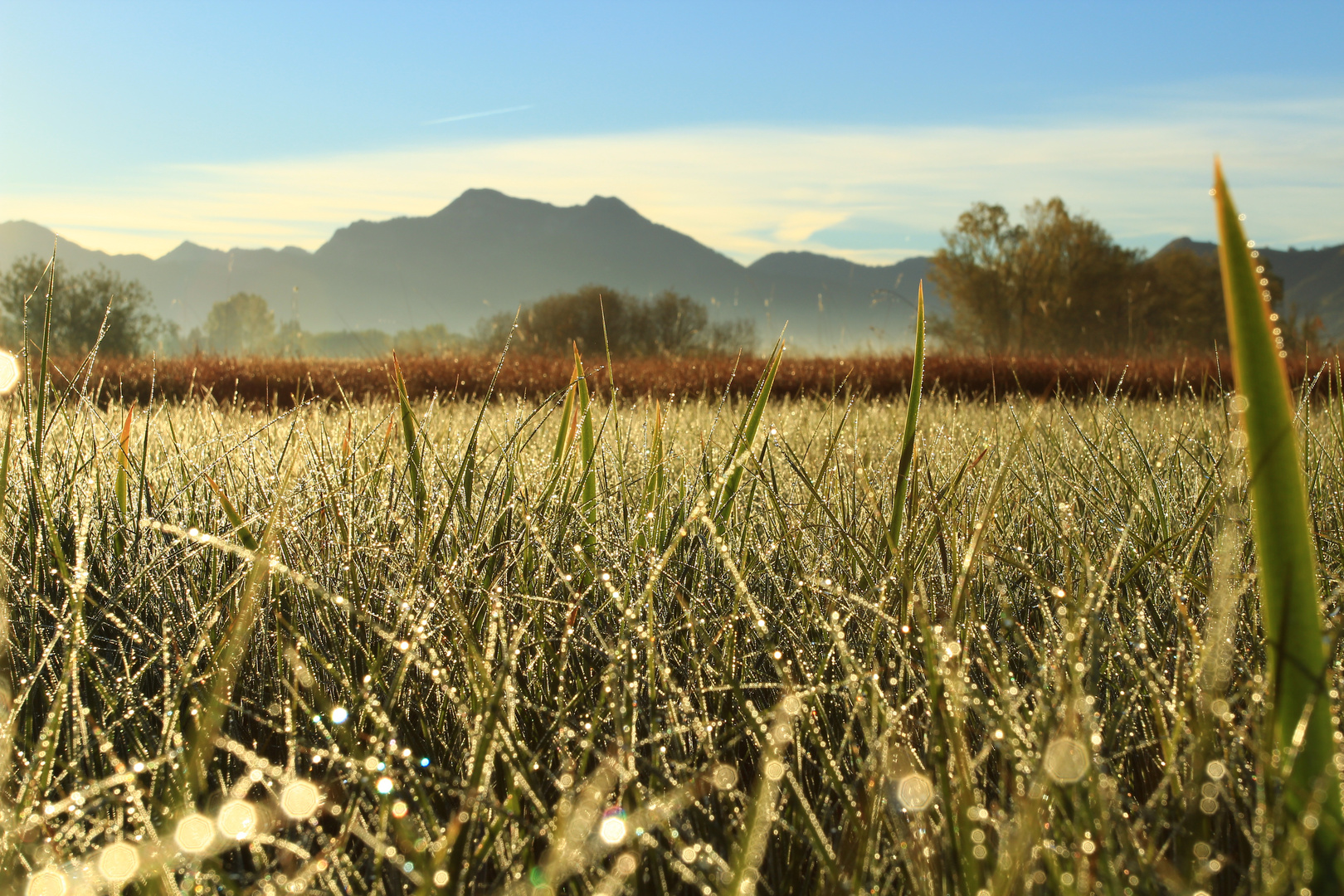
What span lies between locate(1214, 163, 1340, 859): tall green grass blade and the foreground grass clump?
56 millimetres

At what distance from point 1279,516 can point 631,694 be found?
572mm

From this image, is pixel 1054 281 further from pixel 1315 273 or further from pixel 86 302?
pixel 1315 273

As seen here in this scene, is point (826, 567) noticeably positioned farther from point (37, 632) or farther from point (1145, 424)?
point (1145, 424)

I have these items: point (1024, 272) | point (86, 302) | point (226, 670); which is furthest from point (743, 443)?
point (86, 302)

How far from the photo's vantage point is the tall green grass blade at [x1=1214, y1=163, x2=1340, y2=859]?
1.36 feet

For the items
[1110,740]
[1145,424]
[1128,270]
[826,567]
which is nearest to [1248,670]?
[1110,740]

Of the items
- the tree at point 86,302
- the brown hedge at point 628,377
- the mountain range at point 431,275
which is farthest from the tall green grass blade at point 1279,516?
the mountain range at point 431,275

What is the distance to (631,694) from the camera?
2.63 feet

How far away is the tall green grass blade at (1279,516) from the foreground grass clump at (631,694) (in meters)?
0.06

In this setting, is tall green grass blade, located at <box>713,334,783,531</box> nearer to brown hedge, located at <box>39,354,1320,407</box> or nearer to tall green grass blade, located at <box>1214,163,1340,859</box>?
tall green grass blade, located at <box>1214,163,1340,859</box>

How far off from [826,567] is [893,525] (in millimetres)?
180

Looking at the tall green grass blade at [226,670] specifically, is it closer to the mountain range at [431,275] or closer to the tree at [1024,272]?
the tree at [1024,272]

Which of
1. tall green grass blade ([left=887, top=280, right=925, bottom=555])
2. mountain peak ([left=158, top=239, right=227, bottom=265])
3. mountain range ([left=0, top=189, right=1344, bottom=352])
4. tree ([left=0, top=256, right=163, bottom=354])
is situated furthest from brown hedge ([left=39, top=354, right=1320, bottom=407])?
mountain peak ([left=158, top=239, right=227, bottom=265])

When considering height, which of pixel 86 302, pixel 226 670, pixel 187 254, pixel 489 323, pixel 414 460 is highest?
pixel 187 254
